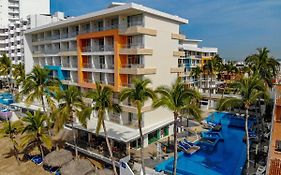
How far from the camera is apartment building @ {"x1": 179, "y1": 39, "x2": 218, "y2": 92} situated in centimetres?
6926

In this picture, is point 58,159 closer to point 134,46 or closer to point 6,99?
point 134,46

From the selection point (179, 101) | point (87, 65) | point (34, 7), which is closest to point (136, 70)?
point (179, 101)

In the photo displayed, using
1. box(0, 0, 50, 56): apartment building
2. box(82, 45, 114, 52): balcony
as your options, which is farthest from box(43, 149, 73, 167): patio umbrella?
box(0, 0, 50, 56): apartment building

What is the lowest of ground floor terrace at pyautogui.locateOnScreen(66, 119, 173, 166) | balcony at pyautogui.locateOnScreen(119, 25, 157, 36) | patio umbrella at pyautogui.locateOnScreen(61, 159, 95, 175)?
patio umbrella at pyautogui.locateOnScreen(61, 159, 95, 175)

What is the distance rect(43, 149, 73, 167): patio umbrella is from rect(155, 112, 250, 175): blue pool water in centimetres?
1181

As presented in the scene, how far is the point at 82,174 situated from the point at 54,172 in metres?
5.96

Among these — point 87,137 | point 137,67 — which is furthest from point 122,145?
point 137,67

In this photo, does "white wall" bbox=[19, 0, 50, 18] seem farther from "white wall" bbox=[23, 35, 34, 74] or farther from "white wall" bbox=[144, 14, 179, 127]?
"white wall" bbox=[144, 14, 179, 127]

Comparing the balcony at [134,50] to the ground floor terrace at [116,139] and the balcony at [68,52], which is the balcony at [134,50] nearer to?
the ground floor terrace at [116,139]

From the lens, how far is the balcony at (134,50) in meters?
34.4

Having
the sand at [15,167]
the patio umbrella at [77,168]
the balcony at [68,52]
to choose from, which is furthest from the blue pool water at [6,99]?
the patio umbrella at [77,168]

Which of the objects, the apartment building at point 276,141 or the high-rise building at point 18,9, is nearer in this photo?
the apartment building at point 276,141

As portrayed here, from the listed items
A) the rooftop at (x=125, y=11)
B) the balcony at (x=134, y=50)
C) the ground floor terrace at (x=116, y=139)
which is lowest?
the ground floor terrace at (x=116, y=139)

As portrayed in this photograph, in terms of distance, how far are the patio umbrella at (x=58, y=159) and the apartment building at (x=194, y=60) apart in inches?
1680
